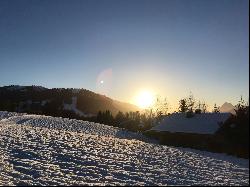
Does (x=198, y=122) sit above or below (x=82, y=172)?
above

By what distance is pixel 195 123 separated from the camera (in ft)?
173

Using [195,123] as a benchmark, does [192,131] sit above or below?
below

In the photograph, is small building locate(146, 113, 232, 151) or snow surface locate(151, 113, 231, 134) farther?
snow surface locate(151, 113, 231, 134)

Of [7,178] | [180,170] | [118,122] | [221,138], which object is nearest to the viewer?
[7,178]

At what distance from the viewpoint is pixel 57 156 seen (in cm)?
2142

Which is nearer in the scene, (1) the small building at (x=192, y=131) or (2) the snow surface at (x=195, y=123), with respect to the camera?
(1) the small building at (x=192, y=131)

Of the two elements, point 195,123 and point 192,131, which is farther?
point 195,123

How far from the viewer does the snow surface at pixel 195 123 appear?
162 feet

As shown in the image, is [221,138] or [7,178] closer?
[7,178]

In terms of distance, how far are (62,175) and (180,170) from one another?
7104mm

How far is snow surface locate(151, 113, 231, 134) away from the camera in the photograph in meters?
49.3

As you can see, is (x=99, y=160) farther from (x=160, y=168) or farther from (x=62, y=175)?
(x=62, y=175)

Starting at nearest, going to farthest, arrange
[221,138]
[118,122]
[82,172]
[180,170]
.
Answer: [82,172], [180,170], [221,138], [118,122]

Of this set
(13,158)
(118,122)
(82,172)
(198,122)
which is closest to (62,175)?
(82,172)
